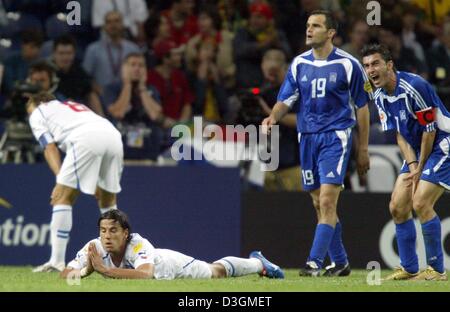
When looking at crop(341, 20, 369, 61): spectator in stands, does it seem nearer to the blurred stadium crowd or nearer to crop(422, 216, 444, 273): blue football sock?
the blurred stadium crowd

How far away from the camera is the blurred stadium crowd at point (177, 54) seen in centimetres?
1451

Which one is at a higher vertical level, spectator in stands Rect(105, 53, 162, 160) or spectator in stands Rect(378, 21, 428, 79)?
spectator in stands Rect(378, 21, 428, 79)

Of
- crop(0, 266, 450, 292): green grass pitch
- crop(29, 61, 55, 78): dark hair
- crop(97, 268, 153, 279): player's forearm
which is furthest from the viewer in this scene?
crop(29, 61, 55, 78): dark hair

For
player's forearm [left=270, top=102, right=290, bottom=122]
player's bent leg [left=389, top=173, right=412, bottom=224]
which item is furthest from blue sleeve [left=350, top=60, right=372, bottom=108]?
player's bent leg [left=389, top=173, right=412, bottom=224]

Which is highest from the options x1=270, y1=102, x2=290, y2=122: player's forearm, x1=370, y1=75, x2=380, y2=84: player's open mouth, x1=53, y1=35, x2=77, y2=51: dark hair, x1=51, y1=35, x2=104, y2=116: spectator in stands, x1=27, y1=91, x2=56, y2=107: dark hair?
x1=53, y1=35, x2=77, y2=51: dark hair

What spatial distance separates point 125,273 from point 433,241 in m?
2.73

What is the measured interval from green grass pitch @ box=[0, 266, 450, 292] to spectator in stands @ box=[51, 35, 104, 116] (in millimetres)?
4062

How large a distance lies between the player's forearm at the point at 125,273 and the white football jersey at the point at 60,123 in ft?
8.64

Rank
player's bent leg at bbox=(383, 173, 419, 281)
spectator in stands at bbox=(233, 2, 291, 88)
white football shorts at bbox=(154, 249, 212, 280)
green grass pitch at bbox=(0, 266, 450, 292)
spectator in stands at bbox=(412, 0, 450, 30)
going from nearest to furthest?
green grass pitch at bbox=(0, 266, 450, 292) < white football shorts at bbox=(154, 249, 212, 280) < player's bent leg at bbox=(383, 173, 419, 281) < spectator in stands at bbox=(233, 2, 291, 88) < spectator in stands at bbox=(412, 0, 450, 30)

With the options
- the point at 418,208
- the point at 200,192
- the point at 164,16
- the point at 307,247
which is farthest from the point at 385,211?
the point at 164,16

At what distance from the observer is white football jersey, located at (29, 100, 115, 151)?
12.2m

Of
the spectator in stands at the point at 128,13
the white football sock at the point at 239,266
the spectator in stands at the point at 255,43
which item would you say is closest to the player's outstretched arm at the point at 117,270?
the white football sock at the point at 239,266

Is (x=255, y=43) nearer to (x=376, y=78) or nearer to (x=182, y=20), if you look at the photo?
(x=182, y=20)

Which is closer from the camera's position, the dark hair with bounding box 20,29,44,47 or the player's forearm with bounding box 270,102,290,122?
the player's forearm with bounding box 270,102,290,122
